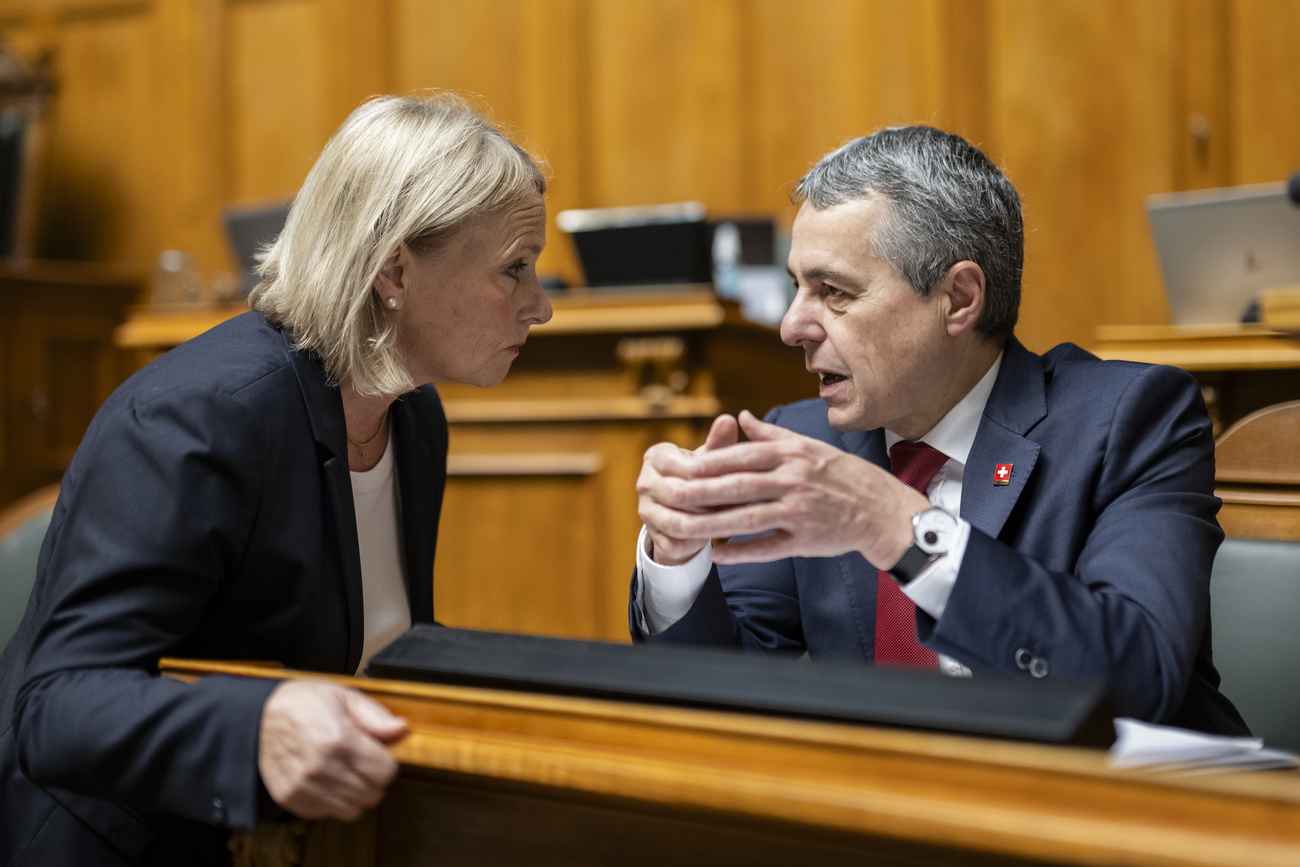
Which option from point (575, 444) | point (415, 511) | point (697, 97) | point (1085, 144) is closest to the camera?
point (415, 511)

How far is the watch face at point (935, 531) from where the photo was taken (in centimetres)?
106

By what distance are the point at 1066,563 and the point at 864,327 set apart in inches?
14.6

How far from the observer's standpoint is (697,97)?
4.48 meters

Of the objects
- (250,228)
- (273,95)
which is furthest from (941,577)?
(273,95)

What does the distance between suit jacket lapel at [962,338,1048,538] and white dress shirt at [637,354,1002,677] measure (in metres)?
0.03

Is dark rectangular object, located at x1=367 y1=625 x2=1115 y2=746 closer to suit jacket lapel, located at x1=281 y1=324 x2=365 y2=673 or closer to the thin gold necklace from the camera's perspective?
suit jacket lapel, located at x1=281 y1=324 x2=365 y2=673

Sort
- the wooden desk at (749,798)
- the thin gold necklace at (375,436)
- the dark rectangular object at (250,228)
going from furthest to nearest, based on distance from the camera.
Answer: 1. the dark rectangular object at (250,228)
2. the thin gold necklace at (375,436)
3. the wooden desk at (749,798)

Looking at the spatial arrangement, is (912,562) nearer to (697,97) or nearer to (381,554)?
(381,554)

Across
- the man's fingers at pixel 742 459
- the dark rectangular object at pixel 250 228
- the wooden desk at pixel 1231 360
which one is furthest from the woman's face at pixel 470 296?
the dark rectangular object at pixel 250 228

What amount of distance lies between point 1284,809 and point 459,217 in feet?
3.73

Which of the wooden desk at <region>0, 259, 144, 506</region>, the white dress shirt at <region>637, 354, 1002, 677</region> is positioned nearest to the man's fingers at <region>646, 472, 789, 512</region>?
the white dress shirt at <region>637, 354, 1002, 677</region>

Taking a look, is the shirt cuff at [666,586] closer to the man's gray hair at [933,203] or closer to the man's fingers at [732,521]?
the man's fingers at [732,521]

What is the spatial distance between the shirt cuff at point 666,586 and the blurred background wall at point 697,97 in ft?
7.46

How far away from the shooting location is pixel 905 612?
4.52 feet
